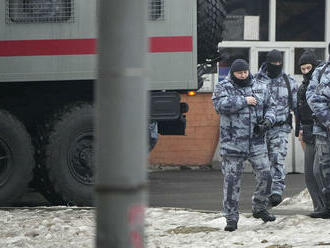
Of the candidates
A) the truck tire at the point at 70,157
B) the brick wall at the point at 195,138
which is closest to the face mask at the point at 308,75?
the truck tire at the point at 70,157

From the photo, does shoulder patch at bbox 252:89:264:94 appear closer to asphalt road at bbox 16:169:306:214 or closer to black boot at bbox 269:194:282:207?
black boot at bbox 269:194:282:207

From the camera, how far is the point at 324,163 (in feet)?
32.3

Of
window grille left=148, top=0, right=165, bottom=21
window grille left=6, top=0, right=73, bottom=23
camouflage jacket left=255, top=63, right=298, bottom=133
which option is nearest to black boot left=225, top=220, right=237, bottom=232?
camouflage jacket left=255, top=63, right=298, bottom=133

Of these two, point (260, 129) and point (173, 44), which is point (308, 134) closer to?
point (260, 129)

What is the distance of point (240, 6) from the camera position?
59.6 ft

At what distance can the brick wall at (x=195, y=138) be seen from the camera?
17516 millimetres

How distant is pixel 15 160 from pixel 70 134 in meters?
0.69

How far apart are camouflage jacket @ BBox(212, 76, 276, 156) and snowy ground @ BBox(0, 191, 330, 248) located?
2.59ft

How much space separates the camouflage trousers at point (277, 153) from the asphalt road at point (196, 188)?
93cm

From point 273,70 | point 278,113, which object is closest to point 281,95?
point 278,113

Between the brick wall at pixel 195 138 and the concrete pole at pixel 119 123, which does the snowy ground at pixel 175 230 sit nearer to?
the concrete pole at pixel 119 123

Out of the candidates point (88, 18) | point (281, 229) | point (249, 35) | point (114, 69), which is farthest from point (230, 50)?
point (114, 69)

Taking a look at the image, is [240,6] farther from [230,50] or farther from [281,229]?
[281,229]

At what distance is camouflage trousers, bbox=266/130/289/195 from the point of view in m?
10.7
